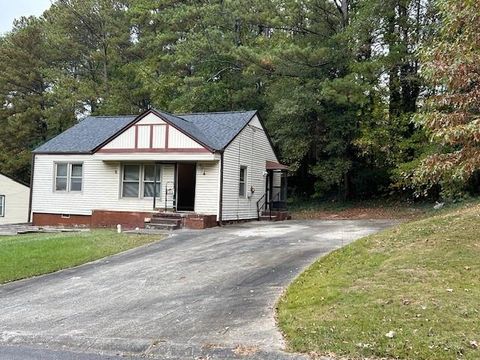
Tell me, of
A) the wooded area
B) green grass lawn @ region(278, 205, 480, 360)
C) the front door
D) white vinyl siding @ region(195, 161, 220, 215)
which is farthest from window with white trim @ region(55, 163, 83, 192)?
green grass lawn @ region(278, 205, 480, 360)

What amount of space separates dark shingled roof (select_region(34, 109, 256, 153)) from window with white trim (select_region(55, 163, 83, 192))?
0.63 meters

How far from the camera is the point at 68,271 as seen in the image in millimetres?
9891

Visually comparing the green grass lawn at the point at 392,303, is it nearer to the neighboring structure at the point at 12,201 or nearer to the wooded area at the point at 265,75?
the wooded area at the point at 265,75

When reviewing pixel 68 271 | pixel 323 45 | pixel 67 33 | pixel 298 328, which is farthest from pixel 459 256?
pixel 67 33

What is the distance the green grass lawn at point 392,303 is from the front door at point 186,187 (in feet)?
Result: 37.3

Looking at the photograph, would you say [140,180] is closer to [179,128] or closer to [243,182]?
[179,128]

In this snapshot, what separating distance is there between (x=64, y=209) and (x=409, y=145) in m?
15.5

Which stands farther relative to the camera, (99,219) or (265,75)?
(265,75)

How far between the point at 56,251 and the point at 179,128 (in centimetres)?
714

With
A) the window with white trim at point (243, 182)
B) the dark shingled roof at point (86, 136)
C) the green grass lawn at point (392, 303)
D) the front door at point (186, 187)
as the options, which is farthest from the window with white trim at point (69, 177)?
the green grass lawn at point (392, 303)

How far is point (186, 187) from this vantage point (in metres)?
20.6

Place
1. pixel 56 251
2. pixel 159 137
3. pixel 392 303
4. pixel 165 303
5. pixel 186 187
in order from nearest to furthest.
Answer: pixel 392 303 < pixel 165 303 < pixel 56 251 < pixel 159 137 < pixel 186 187

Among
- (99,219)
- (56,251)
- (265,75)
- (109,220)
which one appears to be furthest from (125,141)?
(265,75)

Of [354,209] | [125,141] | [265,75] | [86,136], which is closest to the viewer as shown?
[125,141]
